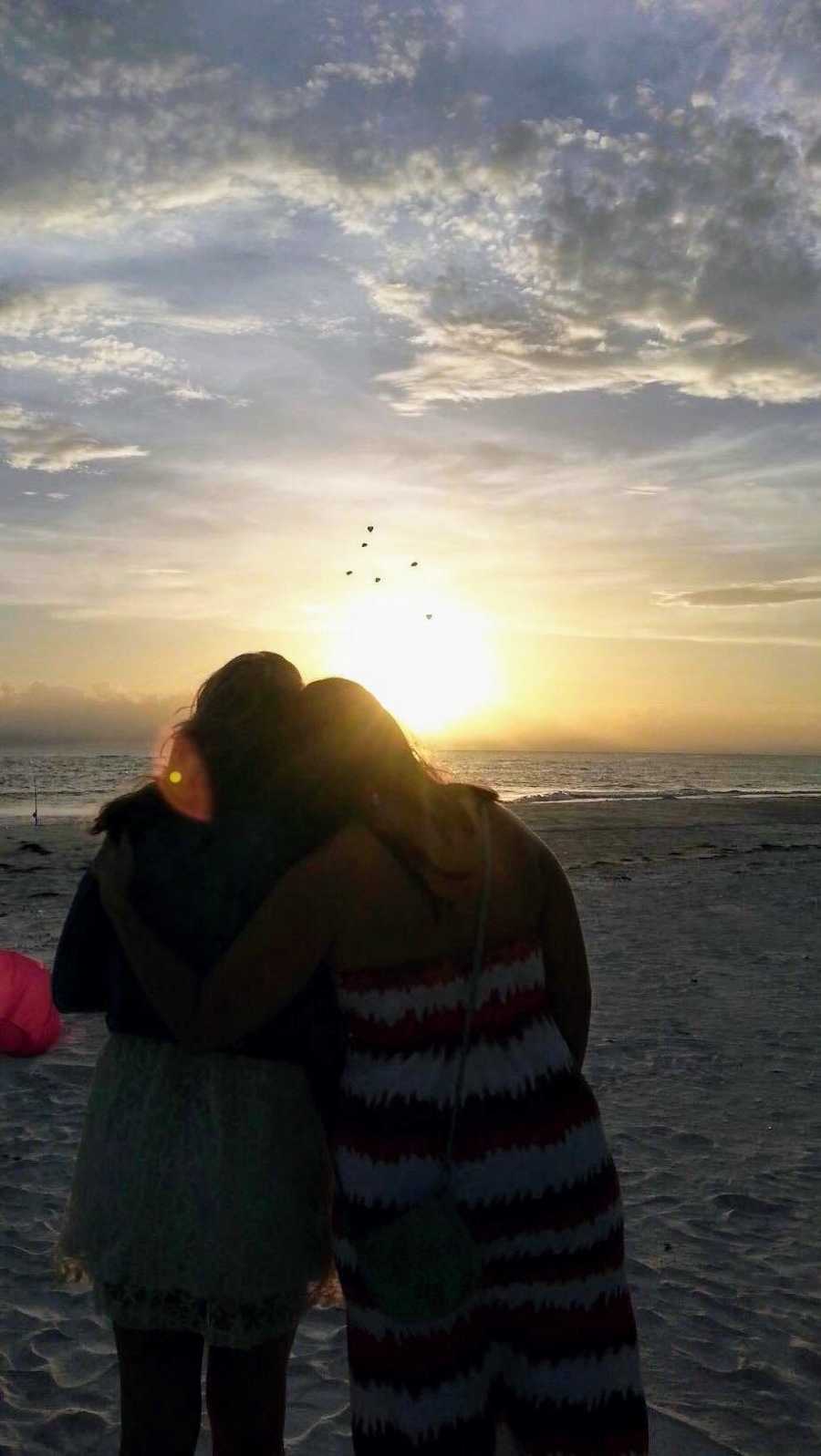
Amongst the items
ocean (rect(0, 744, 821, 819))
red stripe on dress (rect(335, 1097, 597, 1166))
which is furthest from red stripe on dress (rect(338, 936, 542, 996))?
ocean (rect(0, 744, 821, 819))

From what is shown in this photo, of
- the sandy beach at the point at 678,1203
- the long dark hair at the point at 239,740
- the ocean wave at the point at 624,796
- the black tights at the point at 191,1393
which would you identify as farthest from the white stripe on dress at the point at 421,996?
the ocean wave at the point at 624,796

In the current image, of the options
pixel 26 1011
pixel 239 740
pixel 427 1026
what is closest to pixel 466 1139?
pixel 427 1026

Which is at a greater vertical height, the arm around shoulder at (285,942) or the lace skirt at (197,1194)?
the arm around shoulder at (285,942)

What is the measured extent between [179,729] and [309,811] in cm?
36

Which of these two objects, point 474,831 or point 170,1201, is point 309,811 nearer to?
point 474,831

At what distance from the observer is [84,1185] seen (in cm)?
203

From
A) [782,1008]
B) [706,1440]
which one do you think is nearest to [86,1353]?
[706,1440]

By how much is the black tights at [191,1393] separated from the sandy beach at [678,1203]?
157 cm

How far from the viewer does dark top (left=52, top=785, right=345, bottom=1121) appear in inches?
74.9

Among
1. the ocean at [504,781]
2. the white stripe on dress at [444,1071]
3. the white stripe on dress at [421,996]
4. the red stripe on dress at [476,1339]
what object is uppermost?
the white stripe on dress at [421,996]

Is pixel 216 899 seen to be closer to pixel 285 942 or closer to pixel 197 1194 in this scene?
pixel 285 942

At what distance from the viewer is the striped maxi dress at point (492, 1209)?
1782 millimetres

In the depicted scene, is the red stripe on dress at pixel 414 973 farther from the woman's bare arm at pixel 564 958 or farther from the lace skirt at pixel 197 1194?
the lace skirt at pixel 197 1194

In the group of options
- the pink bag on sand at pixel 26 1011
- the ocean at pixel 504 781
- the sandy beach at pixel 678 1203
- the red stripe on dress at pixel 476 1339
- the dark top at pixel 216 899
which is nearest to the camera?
the red stripe on dress at pixel 476 1339
